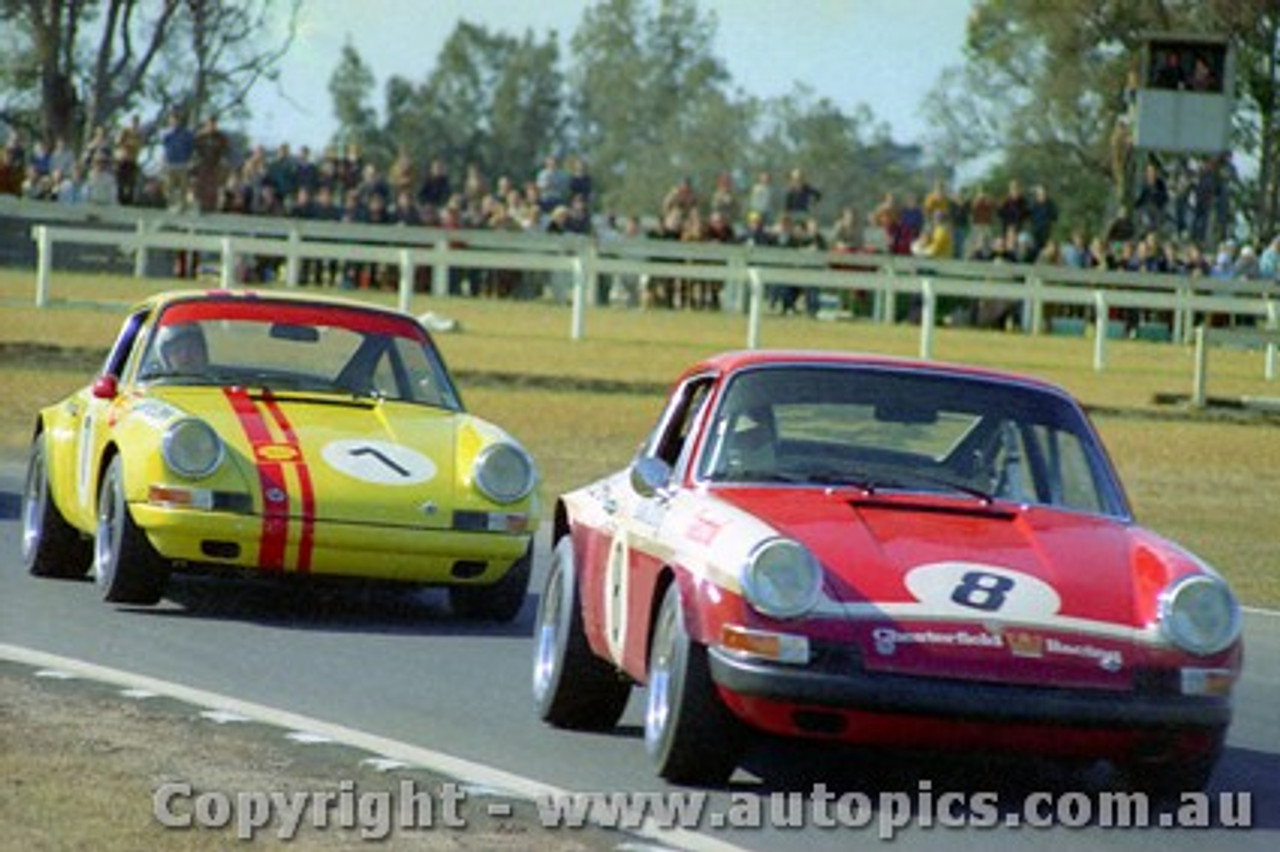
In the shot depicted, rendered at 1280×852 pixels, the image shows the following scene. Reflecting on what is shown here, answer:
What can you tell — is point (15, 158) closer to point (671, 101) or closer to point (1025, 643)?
point (1025, 643)

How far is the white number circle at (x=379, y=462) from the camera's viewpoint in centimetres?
1434

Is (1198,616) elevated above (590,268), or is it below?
above

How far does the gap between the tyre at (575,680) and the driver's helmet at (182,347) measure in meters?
4.28

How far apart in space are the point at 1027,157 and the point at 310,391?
80.6m

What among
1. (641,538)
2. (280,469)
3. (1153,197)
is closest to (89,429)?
(280,469)

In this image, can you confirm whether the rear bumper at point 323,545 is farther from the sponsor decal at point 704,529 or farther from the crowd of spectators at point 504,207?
the crowd of spectators at point 504,207

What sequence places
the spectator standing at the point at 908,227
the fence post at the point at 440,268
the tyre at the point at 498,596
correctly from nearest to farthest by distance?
the tyre at the point at 498,596 → the fence post at the point at 440,268 → the spectator standing at the point at 908,227

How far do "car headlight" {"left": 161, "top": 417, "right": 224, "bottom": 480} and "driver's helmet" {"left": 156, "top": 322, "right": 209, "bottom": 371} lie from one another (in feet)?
3.91

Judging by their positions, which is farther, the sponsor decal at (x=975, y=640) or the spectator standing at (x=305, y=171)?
the spectator standing at (x=305, y=171)

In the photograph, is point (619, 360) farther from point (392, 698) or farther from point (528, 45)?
point (528, 45)

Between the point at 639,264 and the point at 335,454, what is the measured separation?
2704 centimetres

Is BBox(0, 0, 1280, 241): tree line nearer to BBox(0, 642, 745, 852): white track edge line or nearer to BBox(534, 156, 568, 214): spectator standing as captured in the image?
BBox(534, 156, 568, 214): spectator standing

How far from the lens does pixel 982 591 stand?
9.84 meters


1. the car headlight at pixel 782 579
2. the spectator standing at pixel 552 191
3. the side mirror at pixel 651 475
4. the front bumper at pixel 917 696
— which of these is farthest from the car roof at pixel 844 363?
the spectator standing at pixel 552 191
